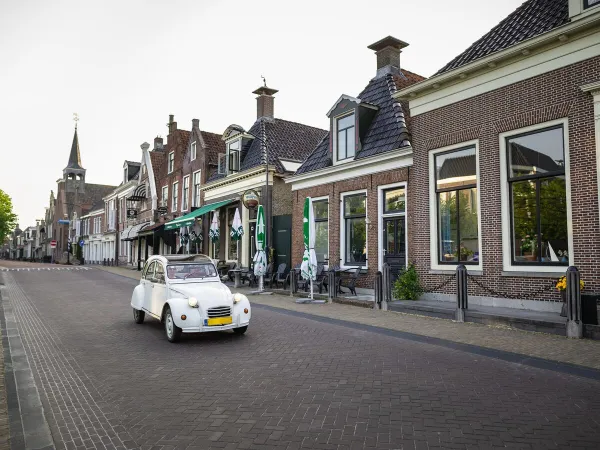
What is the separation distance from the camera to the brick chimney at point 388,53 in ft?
60.2

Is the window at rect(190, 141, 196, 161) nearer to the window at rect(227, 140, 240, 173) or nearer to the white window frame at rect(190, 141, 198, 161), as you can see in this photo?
the white window frame at rect(190, 141, 198, 161)

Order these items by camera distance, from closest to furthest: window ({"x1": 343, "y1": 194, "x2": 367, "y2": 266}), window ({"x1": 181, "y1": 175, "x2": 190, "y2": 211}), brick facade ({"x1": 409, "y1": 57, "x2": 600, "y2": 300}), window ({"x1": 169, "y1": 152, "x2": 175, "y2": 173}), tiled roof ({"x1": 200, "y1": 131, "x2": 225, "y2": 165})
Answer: brick facade ({"x1": 409, "y1": 57, "x2": 600, "y2": 300}) → window ({"x1": 343, "y1": 194, "x2": 367, "y2": 266}) → tiled roof ({"x1": 200, "y1": 131, "x2": 225, "y2": 165}) → window ({"x1": 181, "y1": 175, "x2": 190, "y2": 211}) → window ({"x1": 169, "y1": 152, "x2": 175, "y2": 173})

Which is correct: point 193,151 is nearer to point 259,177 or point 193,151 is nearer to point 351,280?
point 259,177

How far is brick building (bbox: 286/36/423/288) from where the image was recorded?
15.2 meters

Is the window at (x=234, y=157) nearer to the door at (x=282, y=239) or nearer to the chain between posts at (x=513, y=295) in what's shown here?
the door at (x=282, y=239)

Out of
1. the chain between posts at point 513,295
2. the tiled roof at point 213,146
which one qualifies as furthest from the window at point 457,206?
the tiled roof at point 213,146

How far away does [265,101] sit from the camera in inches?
1018

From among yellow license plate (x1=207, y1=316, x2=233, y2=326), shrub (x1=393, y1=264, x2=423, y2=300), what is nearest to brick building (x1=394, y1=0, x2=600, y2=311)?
shrub (x1=393, y1=264, x2=423, y2=300)

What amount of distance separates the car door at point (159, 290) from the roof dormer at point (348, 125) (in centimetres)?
951

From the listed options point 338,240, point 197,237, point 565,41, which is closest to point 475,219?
point 565,41

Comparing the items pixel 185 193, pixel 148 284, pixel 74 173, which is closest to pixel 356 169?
pixel 148 284

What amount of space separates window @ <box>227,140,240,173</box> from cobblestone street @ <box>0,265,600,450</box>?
16381 mm

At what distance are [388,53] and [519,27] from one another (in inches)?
272

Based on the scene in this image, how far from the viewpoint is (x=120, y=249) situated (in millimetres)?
45625
